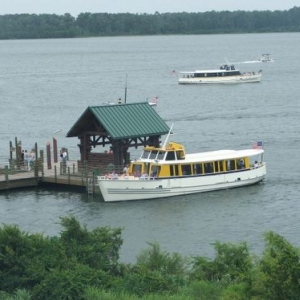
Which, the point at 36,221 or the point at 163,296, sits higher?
the point at 163,296

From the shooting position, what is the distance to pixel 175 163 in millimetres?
43000

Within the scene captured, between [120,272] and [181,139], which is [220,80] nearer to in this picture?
[181,139]

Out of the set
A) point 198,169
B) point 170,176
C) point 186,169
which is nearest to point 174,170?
point 170,176

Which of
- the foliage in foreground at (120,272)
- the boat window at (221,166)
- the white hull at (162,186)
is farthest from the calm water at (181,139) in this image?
the foliage in foreground at (120,272)

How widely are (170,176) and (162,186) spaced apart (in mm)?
521

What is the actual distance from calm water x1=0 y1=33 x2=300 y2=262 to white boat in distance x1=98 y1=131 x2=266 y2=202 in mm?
438

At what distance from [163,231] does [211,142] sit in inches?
979

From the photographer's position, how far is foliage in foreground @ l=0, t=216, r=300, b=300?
62.8 ft

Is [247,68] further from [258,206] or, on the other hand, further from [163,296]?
[163,296]

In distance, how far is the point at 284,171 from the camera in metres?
49.8

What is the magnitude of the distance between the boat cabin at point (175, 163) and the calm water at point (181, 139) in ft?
3.30

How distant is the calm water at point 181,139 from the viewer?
3788cm

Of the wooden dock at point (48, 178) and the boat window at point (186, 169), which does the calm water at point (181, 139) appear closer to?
the wooden dock at point (48, 178)

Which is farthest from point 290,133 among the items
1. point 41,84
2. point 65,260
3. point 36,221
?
point 41,84
